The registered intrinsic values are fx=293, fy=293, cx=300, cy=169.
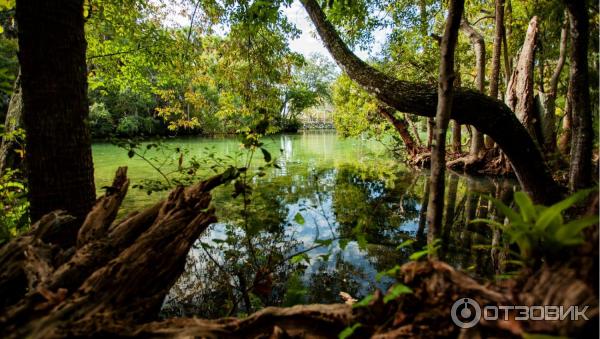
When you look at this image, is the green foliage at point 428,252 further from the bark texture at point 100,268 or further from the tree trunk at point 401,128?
the tree trunk at point 401,128

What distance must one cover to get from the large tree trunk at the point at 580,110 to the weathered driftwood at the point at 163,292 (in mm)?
→ 2376

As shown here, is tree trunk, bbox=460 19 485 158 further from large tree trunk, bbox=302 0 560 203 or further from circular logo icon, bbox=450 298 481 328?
circular logo icon, bbox=450 298 481 328

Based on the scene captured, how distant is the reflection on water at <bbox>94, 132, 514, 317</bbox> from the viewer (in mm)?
2986

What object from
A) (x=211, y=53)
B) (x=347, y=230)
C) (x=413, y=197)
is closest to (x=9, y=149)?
(x=211, y=53)

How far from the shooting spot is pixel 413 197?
7.56 metres

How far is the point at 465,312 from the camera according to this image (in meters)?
1.08

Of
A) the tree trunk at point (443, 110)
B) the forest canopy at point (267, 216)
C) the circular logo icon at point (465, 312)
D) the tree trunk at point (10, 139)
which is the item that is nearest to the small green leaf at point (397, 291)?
the forest canopy at point (267, 216)

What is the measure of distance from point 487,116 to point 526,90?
6260 mm

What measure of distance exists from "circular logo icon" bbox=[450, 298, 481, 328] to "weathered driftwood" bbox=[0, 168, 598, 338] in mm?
21

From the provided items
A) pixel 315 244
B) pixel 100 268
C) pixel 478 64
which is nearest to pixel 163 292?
pixel 100 268

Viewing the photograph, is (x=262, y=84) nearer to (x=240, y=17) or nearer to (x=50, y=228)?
(x=240, y=17)

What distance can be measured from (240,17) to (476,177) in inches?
354

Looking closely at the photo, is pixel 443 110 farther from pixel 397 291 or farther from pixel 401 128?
pixel 401 128

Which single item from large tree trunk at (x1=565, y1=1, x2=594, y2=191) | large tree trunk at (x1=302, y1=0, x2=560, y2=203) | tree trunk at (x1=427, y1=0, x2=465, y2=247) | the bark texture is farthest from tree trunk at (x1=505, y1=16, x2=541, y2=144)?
the bark texture
